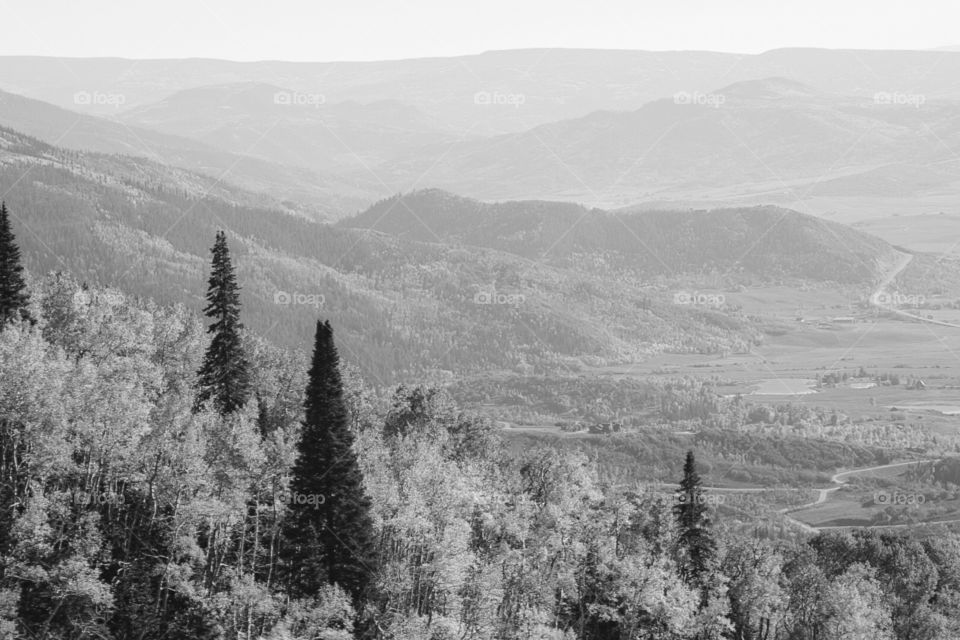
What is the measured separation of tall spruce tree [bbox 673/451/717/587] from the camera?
321ft

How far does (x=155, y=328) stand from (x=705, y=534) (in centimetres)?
6507

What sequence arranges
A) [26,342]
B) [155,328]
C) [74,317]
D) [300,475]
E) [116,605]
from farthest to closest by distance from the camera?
[155,328] → [74,317] → [26,342] → [300,475] → [116,605]

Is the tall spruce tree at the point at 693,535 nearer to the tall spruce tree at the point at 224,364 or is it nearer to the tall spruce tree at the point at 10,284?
the tall spruce tree at the point at 224,364

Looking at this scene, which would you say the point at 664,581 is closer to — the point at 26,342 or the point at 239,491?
the point at 239,491

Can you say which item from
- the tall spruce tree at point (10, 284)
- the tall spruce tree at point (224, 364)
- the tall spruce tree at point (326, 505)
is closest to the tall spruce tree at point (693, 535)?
the tall spruce tree at point (326, 505)

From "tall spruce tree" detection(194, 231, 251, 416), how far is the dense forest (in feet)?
0.65

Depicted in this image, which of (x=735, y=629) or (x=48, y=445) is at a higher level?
(x=48, y=445)

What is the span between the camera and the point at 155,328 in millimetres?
129000

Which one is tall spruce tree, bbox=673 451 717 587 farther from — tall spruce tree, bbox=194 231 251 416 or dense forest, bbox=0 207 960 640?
tall spruce tree, bbox=194 231 251 416

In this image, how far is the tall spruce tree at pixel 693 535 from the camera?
9788 cm

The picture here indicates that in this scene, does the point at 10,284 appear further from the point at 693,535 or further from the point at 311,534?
the point at 693,535

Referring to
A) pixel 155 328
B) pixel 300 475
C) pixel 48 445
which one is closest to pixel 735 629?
pixel 300 475

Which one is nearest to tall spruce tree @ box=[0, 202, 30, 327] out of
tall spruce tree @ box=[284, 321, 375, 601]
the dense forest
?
the dense forest

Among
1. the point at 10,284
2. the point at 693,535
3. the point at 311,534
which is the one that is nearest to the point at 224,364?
the point at 10,284
